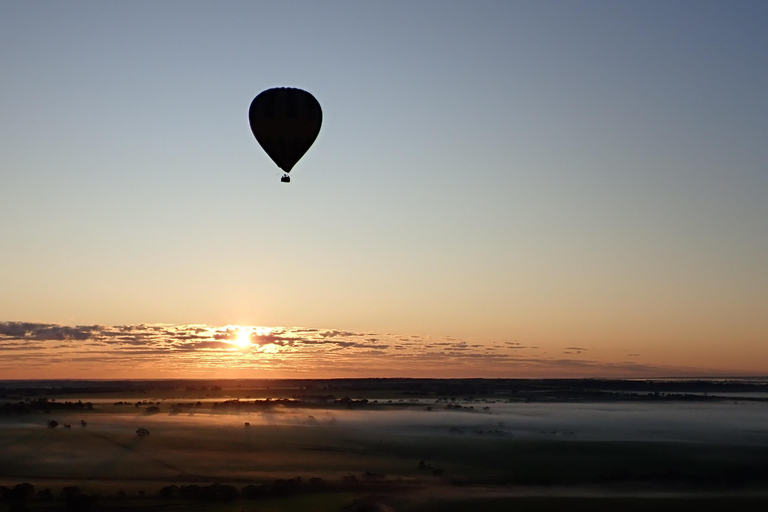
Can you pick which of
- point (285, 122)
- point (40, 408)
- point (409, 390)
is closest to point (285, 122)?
point (285, 122)

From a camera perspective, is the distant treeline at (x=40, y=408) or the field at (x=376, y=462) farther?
the distant treeline at (x=40, y=408)

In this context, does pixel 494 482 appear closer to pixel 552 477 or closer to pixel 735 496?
pixel 552 477

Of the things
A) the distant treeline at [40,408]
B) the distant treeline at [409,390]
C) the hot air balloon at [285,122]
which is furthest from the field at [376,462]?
the distant treeline at [409,390]

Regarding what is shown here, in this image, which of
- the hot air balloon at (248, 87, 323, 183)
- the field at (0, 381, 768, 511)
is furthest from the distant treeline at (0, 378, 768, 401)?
the hot air balloon at (248, 87, 323, 183)

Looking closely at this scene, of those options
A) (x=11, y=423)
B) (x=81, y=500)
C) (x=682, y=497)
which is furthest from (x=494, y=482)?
(x=11, y=423)

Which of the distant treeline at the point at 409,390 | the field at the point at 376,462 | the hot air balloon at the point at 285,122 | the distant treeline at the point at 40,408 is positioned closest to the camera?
the field at the point at 376,462

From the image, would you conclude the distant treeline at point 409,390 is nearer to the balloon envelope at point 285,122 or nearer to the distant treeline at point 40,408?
the distant treeline at point 40,408

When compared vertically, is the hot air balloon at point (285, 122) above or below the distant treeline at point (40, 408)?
above

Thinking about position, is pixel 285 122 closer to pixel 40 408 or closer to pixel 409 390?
pixel 40 408

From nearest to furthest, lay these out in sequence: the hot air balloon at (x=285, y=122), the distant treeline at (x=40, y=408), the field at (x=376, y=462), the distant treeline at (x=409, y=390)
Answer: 1. the field at (x=376, y=462)
2. the hot air balloon at (x=285, y=122)
3. the distant treeline at (x=40, y=408)
4. the distant treeline at (x=409, y=390)
